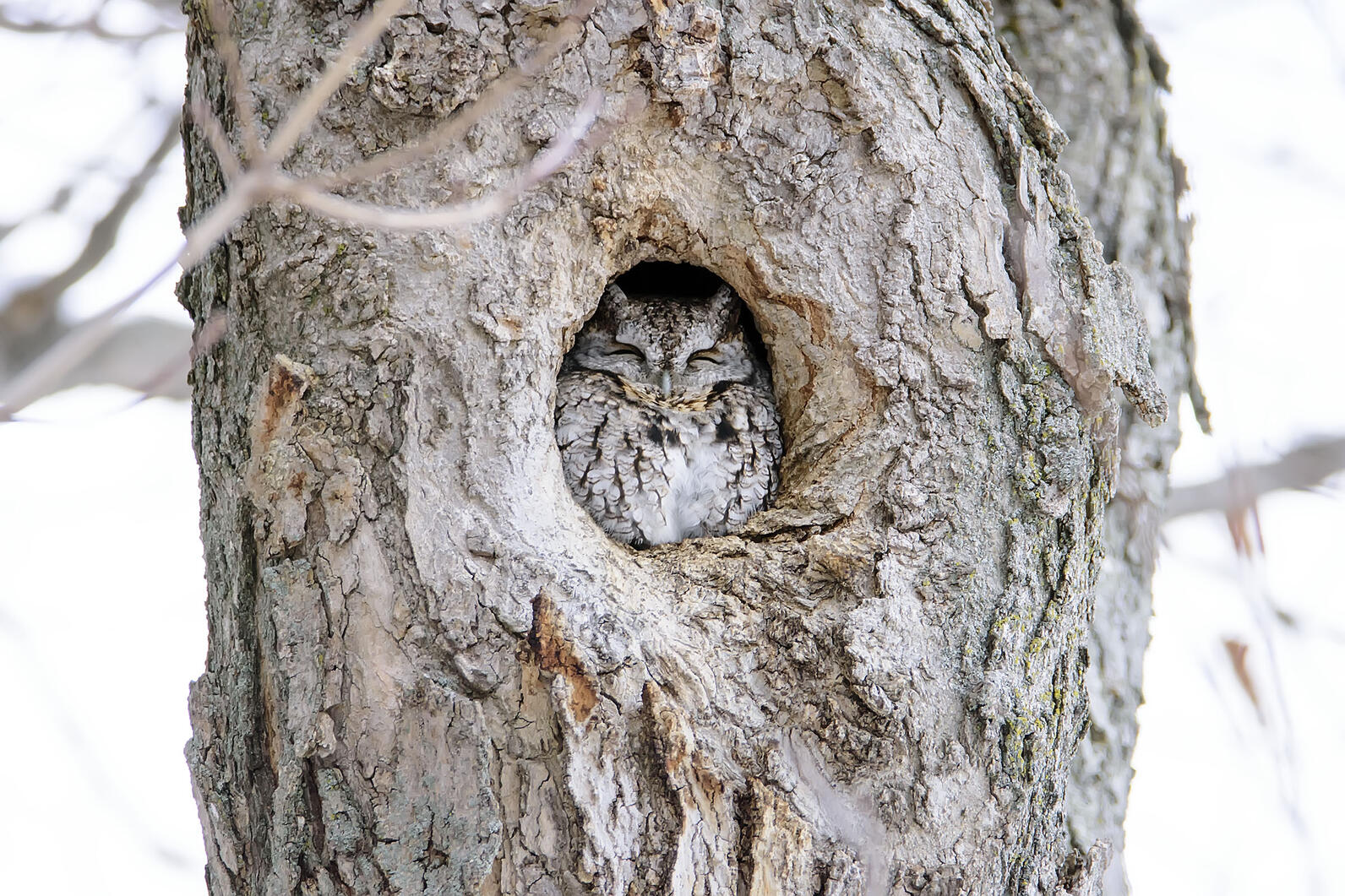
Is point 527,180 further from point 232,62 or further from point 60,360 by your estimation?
point 60,360

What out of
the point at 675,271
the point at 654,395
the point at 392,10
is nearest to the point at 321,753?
the point at 392,10

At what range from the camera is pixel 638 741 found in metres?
1.75

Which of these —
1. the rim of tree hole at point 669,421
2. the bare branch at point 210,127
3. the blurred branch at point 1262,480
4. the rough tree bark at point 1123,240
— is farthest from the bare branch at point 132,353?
the blurred branch at point 1262,480

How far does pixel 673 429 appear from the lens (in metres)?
2.86

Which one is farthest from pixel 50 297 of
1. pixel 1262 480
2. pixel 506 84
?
pixel 1262 480

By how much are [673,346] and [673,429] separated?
26cm

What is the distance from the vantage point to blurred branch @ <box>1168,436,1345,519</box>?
144 centimetres

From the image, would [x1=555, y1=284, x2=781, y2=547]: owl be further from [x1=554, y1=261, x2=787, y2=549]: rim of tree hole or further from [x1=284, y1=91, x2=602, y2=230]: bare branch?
[x1=284, y1=91, x2=602, y2=230]: bare branch

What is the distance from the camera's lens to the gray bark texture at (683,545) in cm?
176

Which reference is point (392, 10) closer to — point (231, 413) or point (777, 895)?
point (231, 413)

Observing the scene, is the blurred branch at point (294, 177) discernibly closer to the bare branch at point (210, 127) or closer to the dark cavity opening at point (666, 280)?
the bare branch at point (210, 127)

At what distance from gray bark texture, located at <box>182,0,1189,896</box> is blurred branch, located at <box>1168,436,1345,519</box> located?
1.61 ft

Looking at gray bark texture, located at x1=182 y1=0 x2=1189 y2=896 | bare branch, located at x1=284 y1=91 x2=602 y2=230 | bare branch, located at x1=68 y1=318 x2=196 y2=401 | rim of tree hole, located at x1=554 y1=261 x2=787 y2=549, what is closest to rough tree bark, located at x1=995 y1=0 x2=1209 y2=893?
gray bark texture, located at x1=182 y1=0 x2=1189 y2=896

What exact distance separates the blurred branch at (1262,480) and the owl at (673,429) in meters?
1.09
